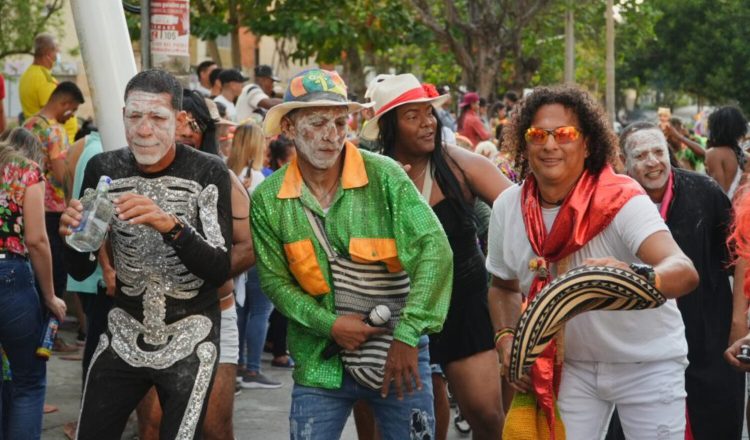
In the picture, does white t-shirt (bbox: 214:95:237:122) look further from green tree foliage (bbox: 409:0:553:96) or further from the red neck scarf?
green tree foliage (bbox: 409:0:553:96)

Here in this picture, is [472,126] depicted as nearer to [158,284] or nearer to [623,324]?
[158,284]

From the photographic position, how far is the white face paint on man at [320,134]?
5.08 m

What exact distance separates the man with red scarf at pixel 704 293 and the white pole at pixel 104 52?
2837 millimetres

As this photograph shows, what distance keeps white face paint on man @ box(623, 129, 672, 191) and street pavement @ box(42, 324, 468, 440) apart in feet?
8.36

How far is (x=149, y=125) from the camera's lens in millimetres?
4926

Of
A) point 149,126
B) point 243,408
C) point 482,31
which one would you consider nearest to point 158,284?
point 149,126

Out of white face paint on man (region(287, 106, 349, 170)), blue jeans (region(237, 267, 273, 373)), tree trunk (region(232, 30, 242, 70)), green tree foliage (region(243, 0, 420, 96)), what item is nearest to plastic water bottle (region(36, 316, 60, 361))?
white face paint on man (region(287, 106, 349, 170))

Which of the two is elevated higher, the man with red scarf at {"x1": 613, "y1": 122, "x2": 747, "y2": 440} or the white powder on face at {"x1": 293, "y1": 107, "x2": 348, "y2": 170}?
the white powder on face at {"x1": 293, "y1": 107, "x2": 348, "y2": 170}

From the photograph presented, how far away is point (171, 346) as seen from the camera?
16.2ft

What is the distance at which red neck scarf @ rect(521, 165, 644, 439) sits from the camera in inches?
179

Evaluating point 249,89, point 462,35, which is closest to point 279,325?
point 249,89

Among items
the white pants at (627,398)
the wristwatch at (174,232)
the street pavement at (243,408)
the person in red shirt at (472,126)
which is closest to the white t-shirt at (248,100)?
the street pavement at (243,408)

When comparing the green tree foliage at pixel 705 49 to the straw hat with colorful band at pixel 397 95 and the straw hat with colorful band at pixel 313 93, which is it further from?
the straw hat with colorful band at pixel 313 93

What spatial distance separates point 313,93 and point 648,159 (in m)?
1.99
